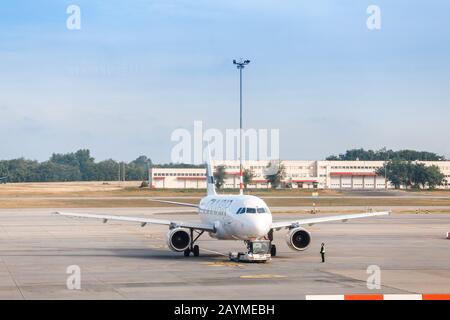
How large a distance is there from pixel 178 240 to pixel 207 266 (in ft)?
18.6

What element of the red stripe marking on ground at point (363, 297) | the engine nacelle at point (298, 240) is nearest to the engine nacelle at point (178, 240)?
the engine nacelle at point (298, 240)

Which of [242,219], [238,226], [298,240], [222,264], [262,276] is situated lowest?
[222,264]

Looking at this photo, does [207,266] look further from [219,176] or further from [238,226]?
[219,176]

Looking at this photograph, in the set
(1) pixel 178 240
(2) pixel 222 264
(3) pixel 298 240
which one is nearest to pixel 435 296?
(2) pixel 222 264

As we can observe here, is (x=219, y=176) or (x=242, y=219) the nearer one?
(x=242, y=219)

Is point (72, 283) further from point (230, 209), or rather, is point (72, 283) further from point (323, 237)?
point (323, 237)

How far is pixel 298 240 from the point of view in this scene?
50844 mm

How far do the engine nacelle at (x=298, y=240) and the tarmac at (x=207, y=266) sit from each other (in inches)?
33.6

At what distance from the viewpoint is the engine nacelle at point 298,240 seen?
166 feet

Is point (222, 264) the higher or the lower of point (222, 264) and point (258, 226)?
the lower

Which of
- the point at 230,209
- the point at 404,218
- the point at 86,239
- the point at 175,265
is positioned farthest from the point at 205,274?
the point at 404,218

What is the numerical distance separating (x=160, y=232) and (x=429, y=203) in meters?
69.0
